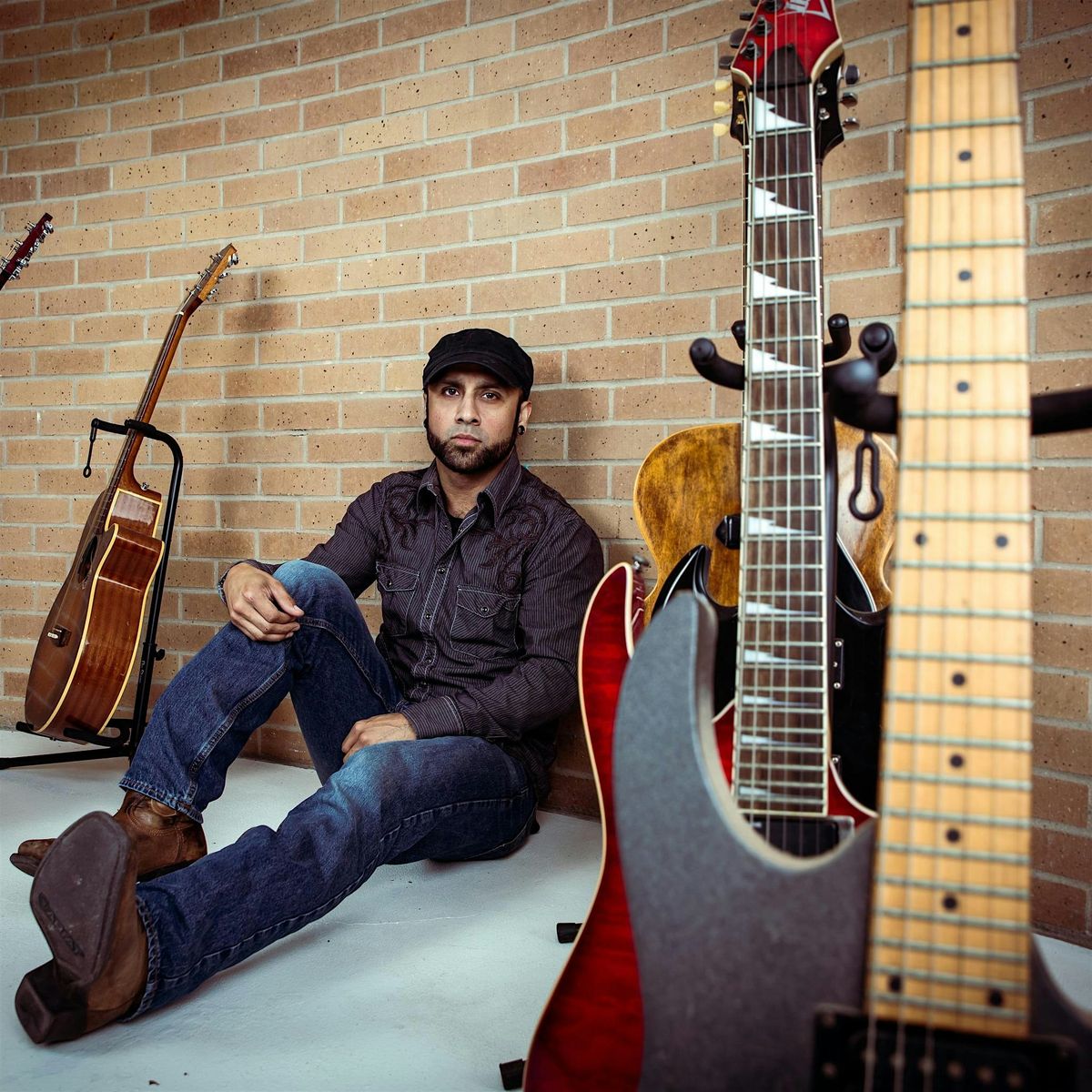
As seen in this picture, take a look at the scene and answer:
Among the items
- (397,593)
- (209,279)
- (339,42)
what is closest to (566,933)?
(397,593)

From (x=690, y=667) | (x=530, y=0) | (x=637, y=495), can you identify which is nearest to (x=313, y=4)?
(x=530, y=0)

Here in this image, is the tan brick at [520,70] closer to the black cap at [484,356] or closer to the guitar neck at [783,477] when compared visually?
the black cap at [484,356]

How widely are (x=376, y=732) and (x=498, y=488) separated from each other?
2.02 feet

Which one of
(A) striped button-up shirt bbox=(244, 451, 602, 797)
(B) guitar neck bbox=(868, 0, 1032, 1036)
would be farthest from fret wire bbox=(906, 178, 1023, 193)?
(A) striped button-up shirt bbox=(244, 451, 602, 797)

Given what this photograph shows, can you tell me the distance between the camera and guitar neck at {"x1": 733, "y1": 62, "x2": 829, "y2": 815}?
89 centimetres

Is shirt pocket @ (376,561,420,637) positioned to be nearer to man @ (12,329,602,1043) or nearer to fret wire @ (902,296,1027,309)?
man @ (12,329,602,1043)

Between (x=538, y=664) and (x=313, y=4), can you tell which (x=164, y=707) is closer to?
(x=538, y=664)

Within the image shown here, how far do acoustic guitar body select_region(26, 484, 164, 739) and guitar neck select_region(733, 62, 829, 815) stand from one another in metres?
1.73

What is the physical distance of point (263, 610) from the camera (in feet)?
5.44

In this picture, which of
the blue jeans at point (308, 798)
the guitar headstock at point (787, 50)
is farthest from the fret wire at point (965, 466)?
the blue jeans at point (308, 798)

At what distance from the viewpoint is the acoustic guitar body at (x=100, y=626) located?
2145 millimetres

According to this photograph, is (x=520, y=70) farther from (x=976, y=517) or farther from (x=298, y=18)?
(x=976, y=517)

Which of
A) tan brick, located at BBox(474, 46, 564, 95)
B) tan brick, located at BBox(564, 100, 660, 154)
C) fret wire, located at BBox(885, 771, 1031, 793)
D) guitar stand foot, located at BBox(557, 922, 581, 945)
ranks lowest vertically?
guitar stand foot, located at BBox(557, 922, 581, 945)

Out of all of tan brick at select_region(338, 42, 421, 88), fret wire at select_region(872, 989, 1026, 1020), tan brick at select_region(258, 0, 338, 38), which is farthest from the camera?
tan brick at select_region(258, 0, 338, 38)
